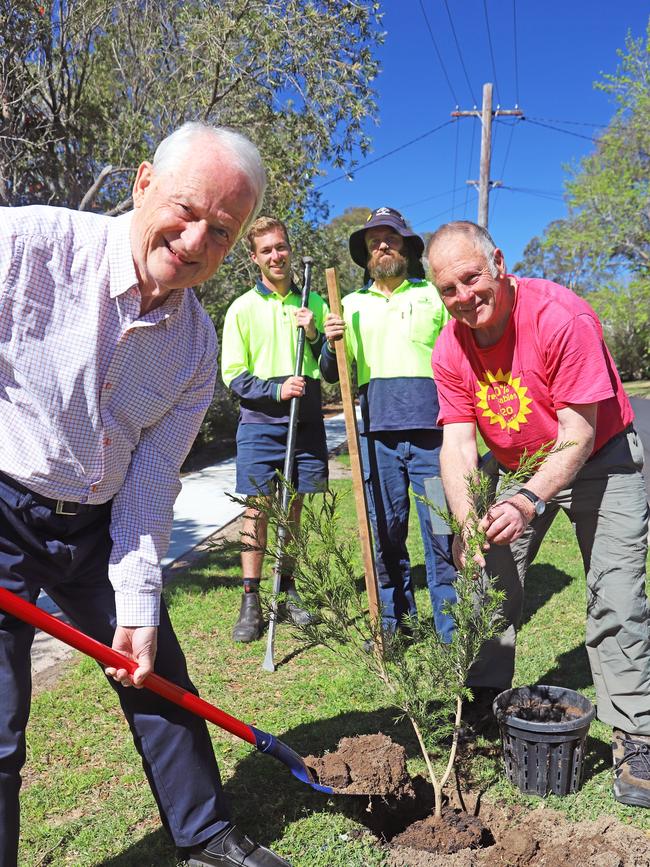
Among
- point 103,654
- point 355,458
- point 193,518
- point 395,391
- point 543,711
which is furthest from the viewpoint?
point 193,518

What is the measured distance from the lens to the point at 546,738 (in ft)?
9.22

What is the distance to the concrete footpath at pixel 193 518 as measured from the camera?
185 inches

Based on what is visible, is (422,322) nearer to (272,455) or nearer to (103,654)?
(272,455)

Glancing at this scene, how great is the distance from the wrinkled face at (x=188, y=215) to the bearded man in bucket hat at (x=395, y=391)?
84.6 inches

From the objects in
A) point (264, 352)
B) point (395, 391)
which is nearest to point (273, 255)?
point (264, 352)

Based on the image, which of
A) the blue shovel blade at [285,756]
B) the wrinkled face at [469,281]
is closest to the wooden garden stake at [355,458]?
the blue shovel blade at [285,756]

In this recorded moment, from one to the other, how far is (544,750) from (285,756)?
0.97m

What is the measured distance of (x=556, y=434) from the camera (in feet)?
9.60

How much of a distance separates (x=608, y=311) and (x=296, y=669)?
2665 cm

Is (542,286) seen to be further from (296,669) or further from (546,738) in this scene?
(296,669)

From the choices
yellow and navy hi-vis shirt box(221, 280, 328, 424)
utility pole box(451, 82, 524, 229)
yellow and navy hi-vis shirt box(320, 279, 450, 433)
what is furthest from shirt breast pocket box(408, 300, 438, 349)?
utility pole box(451, 82, 524, 229)

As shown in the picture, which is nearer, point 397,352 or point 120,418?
point 120,418

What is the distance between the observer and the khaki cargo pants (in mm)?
2924

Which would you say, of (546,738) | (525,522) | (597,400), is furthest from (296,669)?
(597,400)
